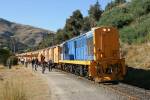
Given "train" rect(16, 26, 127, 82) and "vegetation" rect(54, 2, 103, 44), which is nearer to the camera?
"train" rect(16, 26, 127, 82)

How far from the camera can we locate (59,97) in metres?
20.4

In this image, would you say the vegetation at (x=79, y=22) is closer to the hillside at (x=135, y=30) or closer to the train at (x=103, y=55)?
the hillside at (x=135, y=30)

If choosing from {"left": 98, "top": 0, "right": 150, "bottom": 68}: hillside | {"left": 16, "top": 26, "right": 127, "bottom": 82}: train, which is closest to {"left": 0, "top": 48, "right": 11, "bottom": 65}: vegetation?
{"left": 98, "top": 0, "right": 150, "bottom": 68}: hillside

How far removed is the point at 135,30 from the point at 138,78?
73.8 ft

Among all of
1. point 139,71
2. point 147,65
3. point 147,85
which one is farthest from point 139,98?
point 147,65

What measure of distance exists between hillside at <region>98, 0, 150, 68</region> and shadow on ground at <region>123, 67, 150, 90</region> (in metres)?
2.78

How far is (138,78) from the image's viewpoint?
3064cm

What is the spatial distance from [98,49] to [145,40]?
18.5 meters

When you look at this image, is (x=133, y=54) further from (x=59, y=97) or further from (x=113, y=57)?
(x=59, y=97)

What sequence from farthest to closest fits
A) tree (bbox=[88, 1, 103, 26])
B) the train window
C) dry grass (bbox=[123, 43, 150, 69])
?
tree (bbox=[88, 1, 103, 26]) → dry grass (bbox=[123, 43, 150, 69]) → the train window

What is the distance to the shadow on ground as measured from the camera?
28.1 meters

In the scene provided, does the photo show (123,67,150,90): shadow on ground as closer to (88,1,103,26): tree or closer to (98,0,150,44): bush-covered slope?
(98,0,150,44): bush-covered slope

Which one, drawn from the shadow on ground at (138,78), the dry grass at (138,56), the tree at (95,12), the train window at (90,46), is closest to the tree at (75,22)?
the tree at (95,12)

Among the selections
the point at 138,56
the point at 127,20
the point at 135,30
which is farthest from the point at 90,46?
the point at 127,20
